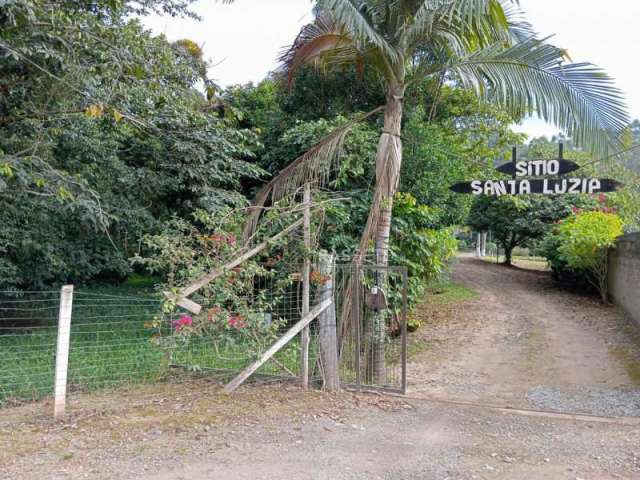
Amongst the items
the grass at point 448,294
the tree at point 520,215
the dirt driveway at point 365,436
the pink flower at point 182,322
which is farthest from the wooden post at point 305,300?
the tree at point 520,215

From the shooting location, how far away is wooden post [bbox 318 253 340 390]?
6535 millimetres

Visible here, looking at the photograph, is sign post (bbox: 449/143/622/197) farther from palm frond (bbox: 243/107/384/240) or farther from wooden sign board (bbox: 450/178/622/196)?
palm frond (bbox: 243/107/384/240)

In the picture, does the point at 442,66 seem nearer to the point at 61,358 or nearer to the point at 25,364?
the point at 61,358

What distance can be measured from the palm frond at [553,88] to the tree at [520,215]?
10.7 metres

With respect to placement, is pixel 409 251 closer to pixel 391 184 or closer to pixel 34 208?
pixel 391 184

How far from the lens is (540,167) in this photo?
7.55m

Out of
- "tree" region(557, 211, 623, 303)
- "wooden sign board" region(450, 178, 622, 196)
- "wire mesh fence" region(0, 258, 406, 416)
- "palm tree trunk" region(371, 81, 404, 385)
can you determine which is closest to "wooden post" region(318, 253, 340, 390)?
"wire mesh fence" region(0, 258, 406, 416)

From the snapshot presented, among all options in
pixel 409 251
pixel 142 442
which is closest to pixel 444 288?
pixel 409 251

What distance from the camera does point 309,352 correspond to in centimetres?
666

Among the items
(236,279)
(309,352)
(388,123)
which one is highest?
(388,123)

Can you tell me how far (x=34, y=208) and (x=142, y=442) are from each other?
252 inches

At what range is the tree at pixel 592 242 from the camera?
14.4 metres

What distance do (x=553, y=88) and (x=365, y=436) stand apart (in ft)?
17.4

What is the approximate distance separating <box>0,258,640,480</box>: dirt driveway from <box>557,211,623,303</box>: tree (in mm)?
6610
